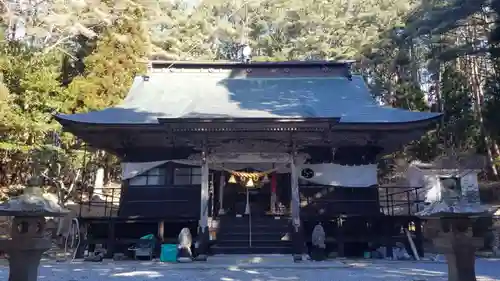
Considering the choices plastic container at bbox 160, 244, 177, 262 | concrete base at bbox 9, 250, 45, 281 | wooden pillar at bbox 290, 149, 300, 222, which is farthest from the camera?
wooden pillar at bbox 290, 149, 300, 222

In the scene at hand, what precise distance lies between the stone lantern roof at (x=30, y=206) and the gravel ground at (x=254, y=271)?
2.59 m

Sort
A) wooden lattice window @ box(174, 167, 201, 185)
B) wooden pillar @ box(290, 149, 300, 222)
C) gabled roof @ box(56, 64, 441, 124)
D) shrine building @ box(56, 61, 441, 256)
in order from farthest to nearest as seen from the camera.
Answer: wooden lattice window @ box(174, 167, 201, 185), gabled roof @ box(56, 64, 441, 124), shrine building @ box(56, 61, 441, 256), wooden pillar @ box(290, 149, 300, 222)

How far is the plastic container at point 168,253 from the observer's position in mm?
10641

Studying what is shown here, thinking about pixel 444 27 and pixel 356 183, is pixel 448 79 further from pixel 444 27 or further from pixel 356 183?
pixel 356 183

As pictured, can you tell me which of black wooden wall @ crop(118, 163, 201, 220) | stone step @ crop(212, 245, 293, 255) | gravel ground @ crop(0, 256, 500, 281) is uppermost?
black wooden wall @ crop(118, 163, 201, 220)

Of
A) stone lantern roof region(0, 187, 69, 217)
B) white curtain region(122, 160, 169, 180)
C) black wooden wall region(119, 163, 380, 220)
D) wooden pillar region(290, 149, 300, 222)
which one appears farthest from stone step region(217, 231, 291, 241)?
stone lantern roof region(0, 187, 69, 217)

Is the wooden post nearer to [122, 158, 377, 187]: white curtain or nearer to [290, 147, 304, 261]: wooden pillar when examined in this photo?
[122, 158, 377, 187]: white curtain

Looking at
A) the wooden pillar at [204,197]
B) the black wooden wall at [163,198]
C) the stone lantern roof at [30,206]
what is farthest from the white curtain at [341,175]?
the stone lantern roof at [30,206]

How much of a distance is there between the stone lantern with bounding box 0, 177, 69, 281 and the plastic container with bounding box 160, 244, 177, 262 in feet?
17.2

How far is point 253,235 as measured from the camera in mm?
11758

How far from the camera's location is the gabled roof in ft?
39.0

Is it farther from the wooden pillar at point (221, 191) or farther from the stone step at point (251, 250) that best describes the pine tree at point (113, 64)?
the stone step at point (251, 250)

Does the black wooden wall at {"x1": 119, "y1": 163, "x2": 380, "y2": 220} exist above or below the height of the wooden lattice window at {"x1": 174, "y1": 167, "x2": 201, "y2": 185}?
below

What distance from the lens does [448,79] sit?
71.9ft
